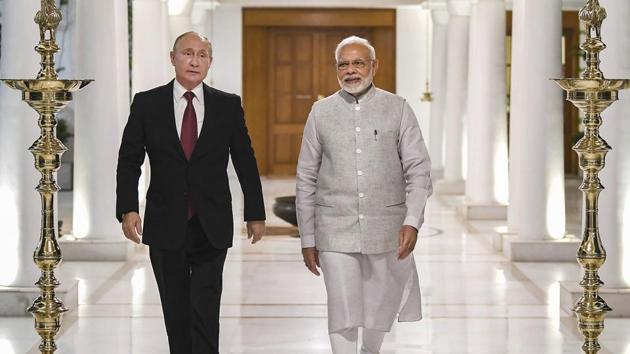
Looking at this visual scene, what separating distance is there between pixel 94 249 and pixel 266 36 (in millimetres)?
12930

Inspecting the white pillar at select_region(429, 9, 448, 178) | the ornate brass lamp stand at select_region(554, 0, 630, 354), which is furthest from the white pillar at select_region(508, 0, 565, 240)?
the white pillar at select_region(429, 9, 448, 178)

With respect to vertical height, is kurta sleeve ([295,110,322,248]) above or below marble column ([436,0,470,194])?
below

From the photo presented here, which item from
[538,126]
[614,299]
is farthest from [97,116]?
[614,299]

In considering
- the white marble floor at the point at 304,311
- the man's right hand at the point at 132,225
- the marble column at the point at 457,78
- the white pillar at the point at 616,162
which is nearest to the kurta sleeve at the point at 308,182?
the man's right hand at the point at 132,225

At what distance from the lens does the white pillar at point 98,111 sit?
11.7 meters

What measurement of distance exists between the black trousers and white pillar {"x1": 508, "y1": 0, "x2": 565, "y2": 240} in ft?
20.1

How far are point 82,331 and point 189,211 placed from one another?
2777 mm

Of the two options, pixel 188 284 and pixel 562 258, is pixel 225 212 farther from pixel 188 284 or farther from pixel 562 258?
pixel 562 258

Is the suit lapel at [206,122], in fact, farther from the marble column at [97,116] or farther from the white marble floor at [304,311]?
the marble column at [97,116]

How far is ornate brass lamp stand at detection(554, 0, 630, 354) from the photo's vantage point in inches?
226

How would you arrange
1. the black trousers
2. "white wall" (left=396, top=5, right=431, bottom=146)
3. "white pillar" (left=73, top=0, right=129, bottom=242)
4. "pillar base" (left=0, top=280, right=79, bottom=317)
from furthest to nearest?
"white wall" (left=396, top=5, right=431, bottom=146) → "white pillar" (left=73, top=0, right=129, bottom=242) → "pillar base" (left=0, top=280, right=79, bottom=317) → the black trousers

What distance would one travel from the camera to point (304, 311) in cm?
930

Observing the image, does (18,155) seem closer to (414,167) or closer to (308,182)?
(308,182)

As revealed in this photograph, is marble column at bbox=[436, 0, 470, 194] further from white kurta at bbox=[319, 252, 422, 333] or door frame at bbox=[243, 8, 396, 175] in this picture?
white kurta at bbox=[319, 252, 422, 333]
